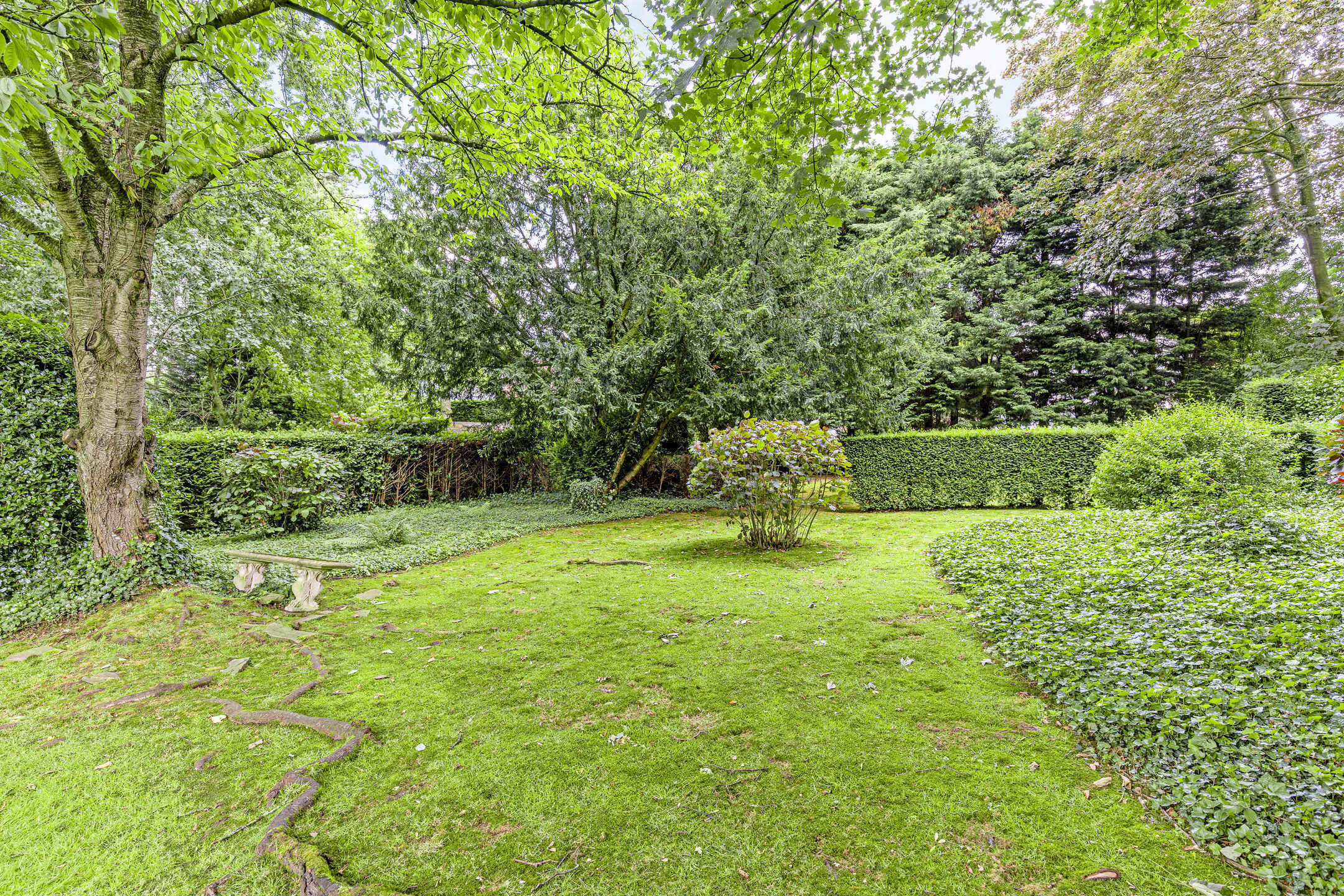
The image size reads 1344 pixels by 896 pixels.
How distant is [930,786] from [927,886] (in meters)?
0.54

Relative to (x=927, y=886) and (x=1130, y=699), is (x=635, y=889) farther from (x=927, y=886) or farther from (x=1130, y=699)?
(x=1130, y=699)

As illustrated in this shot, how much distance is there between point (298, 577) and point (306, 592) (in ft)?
0.93

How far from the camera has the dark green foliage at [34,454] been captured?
4.56m

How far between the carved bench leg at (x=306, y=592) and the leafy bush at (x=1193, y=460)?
9557mm

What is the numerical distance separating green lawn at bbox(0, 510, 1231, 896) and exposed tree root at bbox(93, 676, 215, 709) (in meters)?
0.08

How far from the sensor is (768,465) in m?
6.66

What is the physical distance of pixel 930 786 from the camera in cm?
216

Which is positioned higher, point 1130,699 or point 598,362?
point 598,362

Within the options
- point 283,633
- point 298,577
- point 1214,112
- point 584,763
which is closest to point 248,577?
point 298,577

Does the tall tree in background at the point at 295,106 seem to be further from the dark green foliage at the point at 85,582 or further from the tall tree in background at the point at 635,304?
the tall tree in background at the point at 635,304

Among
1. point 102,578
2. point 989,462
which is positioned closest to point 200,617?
point 102,578

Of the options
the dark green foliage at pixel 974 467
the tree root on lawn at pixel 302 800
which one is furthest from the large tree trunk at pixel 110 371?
the dark green foliage at pixel 974 467

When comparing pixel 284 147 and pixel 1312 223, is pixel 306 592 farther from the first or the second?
pixel 1312 223

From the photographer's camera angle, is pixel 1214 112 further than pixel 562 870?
Yes
